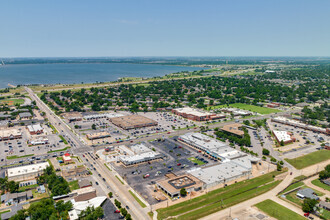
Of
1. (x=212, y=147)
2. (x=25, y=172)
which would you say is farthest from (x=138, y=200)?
(x=212, y=147)

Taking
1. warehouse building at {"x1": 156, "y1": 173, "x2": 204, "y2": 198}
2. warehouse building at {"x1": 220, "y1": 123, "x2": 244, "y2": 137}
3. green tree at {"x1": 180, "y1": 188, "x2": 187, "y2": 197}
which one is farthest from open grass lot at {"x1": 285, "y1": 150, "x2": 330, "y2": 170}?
green tree at {"x1": 180, "y1": 188, "x2": 187, "y2": 197}

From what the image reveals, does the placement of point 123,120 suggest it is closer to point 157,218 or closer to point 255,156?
point 255,156

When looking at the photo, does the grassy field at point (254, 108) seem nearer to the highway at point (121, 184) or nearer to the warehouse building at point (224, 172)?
the highway at point (121, 184)

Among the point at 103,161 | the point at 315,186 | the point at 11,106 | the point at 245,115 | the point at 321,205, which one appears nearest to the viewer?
the point at 321,205

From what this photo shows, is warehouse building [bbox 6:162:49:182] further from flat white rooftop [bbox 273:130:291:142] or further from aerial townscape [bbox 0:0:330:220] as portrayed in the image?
flat white rooftop [bbox 273:130:291:142]

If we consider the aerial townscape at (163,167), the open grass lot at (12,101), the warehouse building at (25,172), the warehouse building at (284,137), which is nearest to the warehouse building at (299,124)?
the aerial townscape at (163,167)

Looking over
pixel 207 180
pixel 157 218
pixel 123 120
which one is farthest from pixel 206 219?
pixel 123 120

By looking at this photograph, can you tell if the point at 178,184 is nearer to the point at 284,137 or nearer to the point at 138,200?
the point at 138,200
